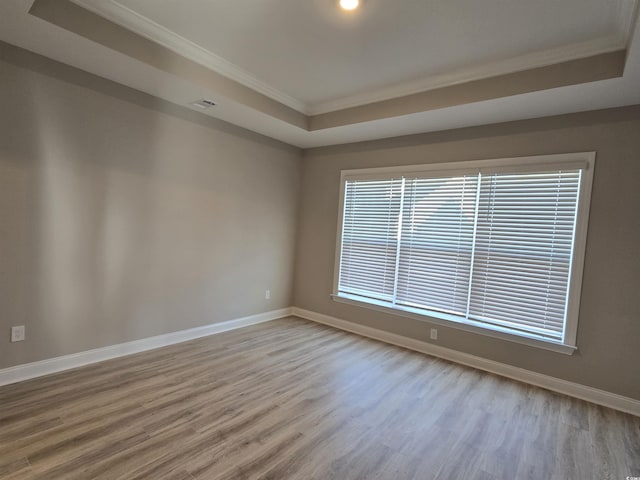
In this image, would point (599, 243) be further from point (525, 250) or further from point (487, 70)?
point (487, 70)

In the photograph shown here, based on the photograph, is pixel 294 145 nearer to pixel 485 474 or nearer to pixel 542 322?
pixel 542 322

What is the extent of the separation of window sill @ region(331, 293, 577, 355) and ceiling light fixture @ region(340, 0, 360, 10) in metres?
3.16

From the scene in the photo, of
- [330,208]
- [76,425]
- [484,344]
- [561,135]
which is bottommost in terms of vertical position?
[76,425]

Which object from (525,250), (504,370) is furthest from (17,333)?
(525,250)

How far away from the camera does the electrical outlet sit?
2.64m

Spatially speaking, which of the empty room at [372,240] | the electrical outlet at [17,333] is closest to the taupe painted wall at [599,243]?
the empty room at [372,240]

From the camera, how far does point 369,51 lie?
2.77 metres

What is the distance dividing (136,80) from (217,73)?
0.72 metres

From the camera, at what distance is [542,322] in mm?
3217

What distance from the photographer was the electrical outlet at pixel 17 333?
2637 mm

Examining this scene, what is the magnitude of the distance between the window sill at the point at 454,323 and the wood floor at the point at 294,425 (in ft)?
1.40

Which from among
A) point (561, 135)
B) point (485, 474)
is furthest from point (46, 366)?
point (561, 135)

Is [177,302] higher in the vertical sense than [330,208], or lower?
lower

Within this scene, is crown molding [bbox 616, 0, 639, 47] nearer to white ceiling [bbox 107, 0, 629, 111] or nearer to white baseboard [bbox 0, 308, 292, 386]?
white ceiling [bbox 107, 0, 629, 111]
